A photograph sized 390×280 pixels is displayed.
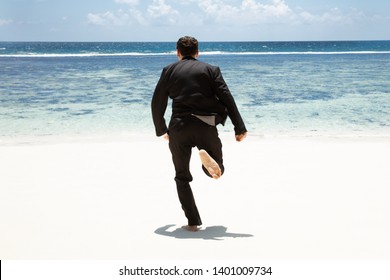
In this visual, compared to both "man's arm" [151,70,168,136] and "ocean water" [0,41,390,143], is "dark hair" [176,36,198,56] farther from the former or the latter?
"ocean water" [0,41,390,143]

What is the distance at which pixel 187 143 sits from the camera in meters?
4.18

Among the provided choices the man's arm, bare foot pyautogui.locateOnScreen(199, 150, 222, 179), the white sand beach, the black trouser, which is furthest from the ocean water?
bare foot pyautogui.locateOnScreen(199, 150, 222, 179)

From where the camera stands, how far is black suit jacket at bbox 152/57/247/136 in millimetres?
4094

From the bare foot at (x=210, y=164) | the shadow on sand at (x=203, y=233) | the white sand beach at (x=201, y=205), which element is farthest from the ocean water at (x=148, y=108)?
the bare foot at (x=210, y=164)

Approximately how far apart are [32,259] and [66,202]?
5.22 ft

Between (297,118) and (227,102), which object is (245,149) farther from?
(297,118)

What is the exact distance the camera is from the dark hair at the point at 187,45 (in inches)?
165

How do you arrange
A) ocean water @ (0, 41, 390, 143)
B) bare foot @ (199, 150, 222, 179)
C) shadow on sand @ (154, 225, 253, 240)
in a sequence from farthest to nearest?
ocean water @ (0, 41, 390, 143), shadow on sand @ (154, 225, 253, 240), bare foot @ (199, 150, 222, 179)

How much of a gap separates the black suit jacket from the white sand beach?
3.24 feet

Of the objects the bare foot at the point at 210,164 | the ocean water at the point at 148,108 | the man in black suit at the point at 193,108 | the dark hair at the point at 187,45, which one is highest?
the dark hair at the point at 187,45

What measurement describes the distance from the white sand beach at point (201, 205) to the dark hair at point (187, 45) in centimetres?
149

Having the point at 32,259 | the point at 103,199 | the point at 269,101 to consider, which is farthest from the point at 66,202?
the point at 269,101

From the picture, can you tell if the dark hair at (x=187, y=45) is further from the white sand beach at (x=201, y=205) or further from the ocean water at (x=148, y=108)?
the ocean water at (x=148, y=108)

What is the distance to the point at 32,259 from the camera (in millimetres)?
3824
